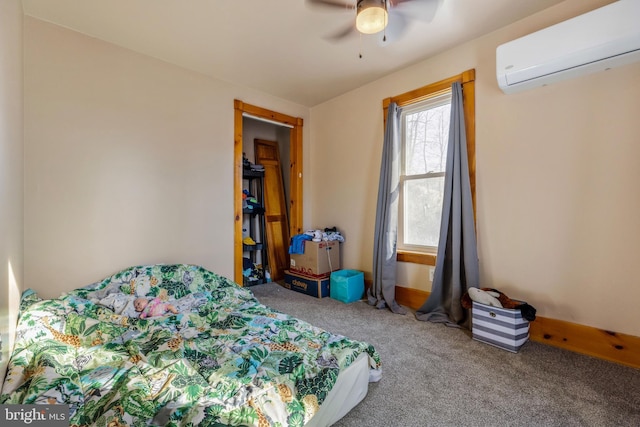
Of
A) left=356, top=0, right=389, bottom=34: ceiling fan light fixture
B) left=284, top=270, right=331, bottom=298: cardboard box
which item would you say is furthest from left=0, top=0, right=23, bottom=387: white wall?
left=284, top=270, right=331, bottom=298: cardboard box

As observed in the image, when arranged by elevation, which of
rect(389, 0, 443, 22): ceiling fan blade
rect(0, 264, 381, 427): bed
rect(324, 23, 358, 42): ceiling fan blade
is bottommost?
rect(0, 264, 381, 427): bed

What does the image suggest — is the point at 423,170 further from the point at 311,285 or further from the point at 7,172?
the point at 7,172

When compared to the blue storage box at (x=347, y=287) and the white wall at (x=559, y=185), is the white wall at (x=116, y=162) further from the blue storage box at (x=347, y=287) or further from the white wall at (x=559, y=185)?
the white wall at (x=559, y=185)

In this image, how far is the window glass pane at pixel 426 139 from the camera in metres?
2.85

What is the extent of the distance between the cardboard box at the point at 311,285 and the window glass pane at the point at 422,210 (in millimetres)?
1099

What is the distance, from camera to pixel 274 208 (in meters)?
4.44

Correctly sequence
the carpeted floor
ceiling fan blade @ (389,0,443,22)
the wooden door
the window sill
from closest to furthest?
1. the carpeted floor
2. ceiling fan blade @ (389,0,443,22)
3. the window sill
4. the wooden door

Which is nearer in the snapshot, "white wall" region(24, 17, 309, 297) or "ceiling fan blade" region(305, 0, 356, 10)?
"ceiling fan blade" region(305, 0, 356, 10)

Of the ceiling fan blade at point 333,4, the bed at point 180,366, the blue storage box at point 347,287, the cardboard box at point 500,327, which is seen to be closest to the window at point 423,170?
the blue storage box at point 347,287

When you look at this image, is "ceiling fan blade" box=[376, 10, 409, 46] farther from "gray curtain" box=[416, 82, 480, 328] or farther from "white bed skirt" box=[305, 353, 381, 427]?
"white bed skirt" box=[305, 353, 381, 427]

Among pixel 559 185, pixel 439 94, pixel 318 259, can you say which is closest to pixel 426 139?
pixel 439 94

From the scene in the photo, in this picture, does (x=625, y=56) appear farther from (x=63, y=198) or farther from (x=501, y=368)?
(x=63, y=198)

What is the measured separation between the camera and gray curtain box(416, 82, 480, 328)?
8.04 feet

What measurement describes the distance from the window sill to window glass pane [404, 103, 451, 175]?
2.88 feet
